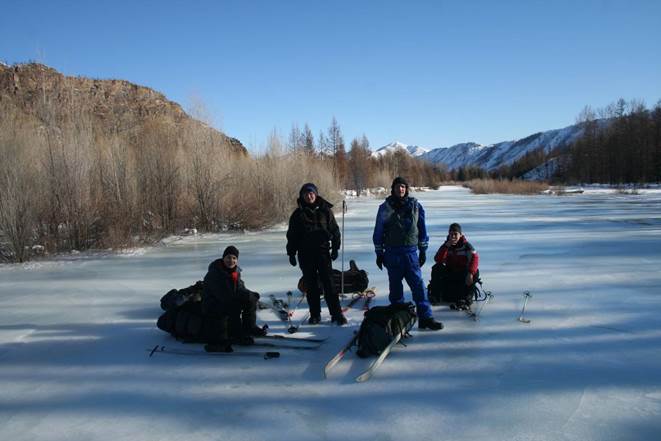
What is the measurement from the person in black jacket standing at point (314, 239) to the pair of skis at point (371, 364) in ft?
2.43

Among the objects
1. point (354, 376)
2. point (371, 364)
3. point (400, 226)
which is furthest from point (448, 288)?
point (354, 376)

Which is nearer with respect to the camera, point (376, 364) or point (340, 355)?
point (376, 364)

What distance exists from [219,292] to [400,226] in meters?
1.89

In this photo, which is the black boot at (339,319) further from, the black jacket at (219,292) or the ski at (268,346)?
the black jacket at (219,292)

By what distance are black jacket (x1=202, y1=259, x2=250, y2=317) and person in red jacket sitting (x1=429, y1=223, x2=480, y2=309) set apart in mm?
2462

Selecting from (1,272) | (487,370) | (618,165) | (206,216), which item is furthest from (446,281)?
(618,165)

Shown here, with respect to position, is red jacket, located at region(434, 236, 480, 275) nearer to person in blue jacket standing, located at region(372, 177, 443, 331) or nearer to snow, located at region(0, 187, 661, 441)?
snow, located at region(0, 187, 661, 441)

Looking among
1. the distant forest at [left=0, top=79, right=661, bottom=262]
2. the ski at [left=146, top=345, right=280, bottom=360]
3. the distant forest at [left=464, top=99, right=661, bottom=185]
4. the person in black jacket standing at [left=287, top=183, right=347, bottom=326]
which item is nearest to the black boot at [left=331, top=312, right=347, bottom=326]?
the person in black jacket standing at [left=287, top=183, right=347, bottom=326]

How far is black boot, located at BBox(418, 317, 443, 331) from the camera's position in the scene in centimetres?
446

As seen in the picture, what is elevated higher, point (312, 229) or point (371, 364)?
point (312, 229)

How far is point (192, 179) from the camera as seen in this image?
14.8 meters

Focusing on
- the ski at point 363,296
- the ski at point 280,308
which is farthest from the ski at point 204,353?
the ski at point 363,296

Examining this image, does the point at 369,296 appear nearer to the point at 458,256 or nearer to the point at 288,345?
the point at 458,256

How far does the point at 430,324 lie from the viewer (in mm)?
4461
